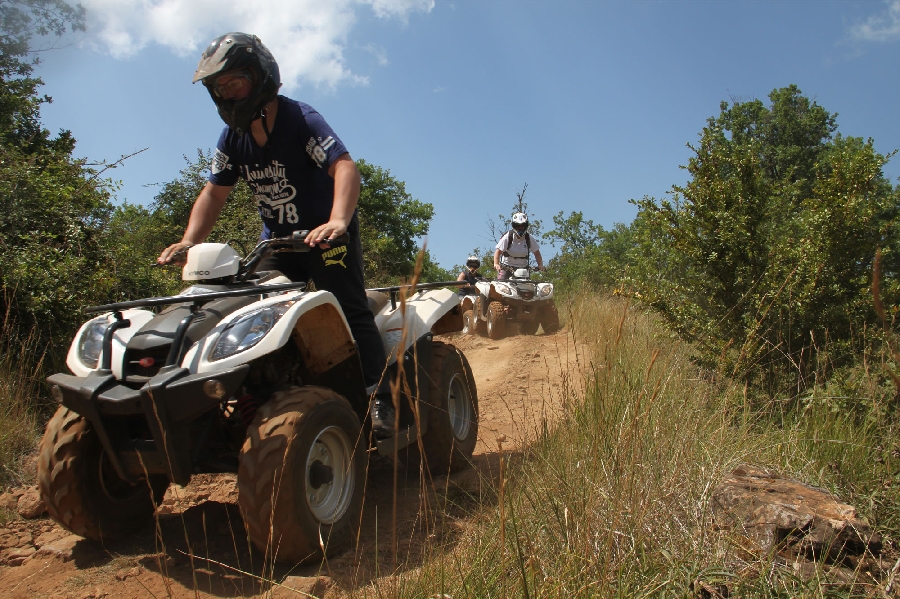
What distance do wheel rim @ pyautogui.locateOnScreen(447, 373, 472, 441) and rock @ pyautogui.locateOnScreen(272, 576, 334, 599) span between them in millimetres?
1959

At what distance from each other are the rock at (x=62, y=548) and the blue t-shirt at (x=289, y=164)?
175 centimetres

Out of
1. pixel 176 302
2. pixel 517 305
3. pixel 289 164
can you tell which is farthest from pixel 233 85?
pixel 517 305

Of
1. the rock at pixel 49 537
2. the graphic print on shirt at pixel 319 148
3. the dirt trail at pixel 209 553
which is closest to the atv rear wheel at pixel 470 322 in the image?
the dirt trail at pixel 209 553

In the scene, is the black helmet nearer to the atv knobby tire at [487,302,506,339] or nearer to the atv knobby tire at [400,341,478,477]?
the atv knobby tire at [400,341,478,477]

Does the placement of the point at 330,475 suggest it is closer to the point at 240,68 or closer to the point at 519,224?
the point at 240,68

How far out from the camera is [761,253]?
5.38 m

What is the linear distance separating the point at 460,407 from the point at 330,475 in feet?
5.91

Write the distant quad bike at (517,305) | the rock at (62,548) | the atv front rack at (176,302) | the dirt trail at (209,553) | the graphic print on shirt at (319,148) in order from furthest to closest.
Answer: the distant quad bike at (517,305) → the graphic print on shirt at (319,148) → the rock at (62,548) → the atv front rack at (176,302) → the dirt trail at (209,553)

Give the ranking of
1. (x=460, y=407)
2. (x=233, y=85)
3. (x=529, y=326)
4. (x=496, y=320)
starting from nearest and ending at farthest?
(x=233, y=85) < (x=460, y=407) < (x=496, y=320) < (x=529, y=326)

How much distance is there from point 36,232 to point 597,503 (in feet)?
→ 17.6

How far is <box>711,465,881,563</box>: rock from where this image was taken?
2.45 metres

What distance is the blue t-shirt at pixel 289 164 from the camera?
3.45 meters

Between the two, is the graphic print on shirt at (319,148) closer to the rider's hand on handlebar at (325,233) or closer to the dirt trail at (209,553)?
the rider's hand on handlebar at (325,233)

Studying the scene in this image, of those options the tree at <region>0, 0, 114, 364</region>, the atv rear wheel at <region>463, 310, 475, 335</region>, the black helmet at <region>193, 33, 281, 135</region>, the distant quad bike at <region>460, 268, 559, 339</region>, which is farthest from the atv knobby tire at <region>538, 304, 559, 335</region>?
the black helmet at <region>193, 33, 281, 135</region>
